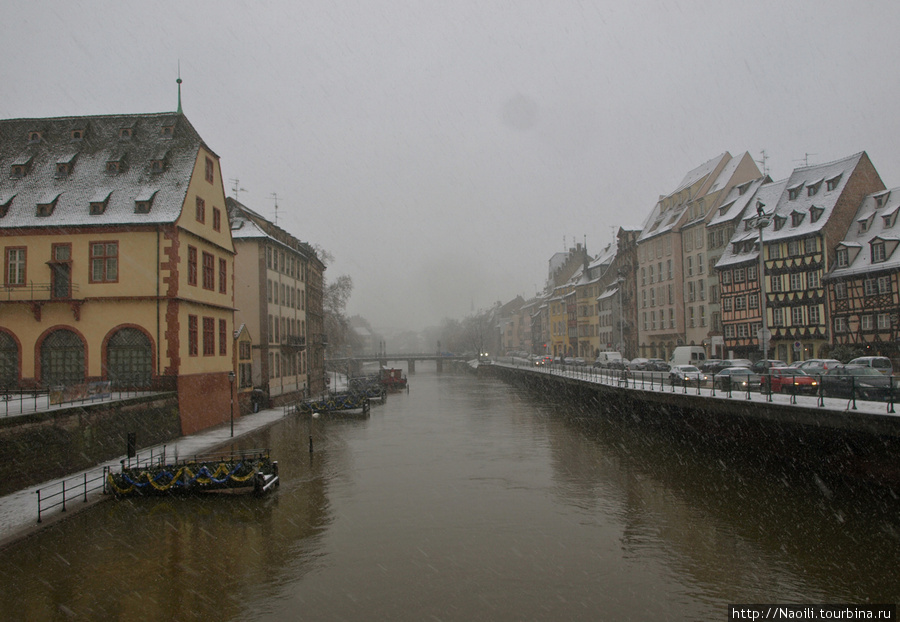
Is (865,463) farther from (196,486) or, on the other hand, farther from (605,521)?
(196,486)

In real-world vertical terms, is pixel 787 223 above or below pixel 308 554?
above

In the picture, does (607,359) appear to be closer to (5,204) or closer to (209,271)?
(209,271)

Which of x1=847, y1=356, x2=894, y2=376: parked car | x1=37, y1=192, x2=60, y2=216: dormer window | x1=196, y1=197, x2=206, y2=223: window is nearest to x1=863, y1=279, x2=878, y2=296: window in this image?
x1=847, y1=356, x2=894, y2=376: parked car

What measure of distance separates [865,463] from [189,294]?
26986 millimetres

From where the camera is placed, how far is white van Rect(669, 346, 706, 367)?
177 feet

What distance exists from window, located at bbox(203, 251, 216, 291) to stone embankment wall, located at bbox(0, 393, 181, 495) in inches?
280

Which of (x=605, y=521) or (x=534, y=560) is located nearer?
(x=534, y=560)

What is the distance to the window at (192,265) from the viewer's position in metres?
32.1

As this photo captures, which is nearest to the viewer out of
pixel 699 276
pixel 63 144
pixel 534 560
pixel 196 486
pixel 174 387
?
pixel 534 560

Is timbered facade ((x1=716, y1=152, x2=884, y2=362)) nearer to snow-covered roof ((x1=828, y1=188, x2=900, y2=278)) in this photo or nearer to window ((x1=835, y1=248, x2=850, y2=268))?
window ((x1=835, y1=248, x2=850, y2=268))

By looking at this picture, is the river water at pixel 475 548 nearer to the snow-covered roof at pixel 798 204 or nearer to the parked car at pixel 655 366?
the parked car at pixel 655 366

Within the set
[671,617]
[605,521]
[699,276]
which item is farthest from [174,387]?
[699,276]

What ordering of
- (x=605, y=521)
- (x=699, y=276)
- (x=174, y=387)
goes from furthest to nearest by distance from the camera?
(x=699, y=276)
(x=174, y=387)
(x=605, y=521)

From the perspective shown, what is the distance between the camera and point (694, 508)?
19.4m
